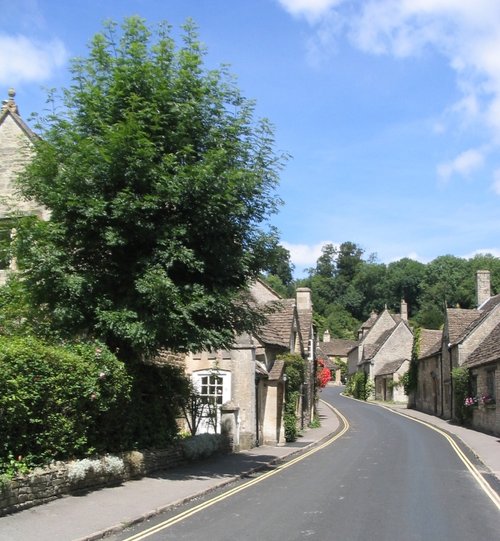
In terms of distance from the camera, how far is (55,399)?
35.4 feet

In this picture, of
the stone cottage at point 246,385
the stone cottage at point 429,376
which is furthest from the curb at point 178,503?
the stone cottage at point 429,376

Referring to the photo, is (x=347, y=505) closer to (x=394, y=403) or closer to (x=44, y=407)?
(x=44, y=407)

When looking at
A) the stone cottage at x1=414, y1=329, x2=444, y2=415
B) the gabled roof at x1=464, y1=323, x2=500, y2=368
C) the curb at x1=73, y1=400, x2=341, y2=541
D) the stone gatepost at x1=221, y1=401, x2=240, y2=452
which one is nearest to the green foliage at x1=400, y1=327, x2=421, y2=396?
the stone cottage at x1=414, y1=329, x2=444, y2=415

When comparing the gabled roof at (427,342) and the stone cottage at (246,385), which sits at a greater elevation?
the gabled roof at (427,342)

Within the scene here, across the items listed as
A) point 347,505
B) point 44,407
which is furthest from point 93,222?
point 347,505

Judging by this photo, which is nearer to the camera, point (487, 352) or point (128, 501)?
point (128, 501)

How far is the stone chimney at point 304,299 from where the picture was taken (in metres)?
39.9

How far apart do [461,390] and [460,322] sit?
753 cm

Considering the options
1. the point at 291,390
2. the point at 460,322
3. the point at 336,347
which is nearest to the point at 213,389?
the point at 291,390

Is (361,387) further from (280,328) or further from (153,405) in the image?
(153,405)

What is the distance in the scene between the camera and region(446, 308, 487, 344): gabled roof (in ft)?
Result: 127

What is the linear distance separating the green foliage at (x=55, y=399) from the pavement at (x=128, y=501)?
0.94m

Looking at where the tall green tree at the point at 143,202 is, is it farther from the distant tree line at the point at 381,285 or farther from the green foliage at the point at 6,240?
the distant tree line at the point at 381,285

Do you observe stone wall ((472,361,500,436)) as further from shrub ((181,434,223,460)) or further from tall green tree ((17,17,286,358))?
tall green tree ((17,17,286,358))
